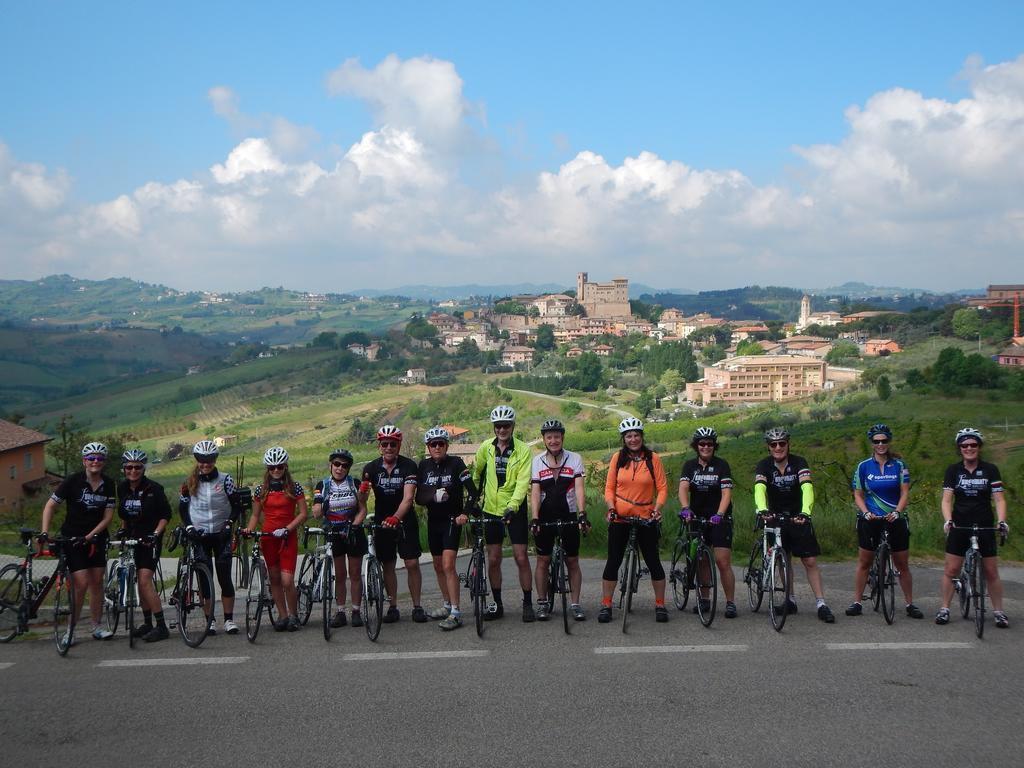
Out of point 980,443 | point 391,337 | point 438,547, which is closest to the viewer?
point 980,443

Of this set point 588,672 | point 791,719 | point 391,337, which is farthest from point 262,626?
point 391,337

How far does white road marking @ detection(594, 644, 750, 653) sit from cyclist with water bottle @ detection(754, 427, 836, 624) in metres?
1.23

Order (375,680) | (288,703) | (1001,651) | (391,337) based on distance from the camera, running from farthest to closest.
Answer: (391,337)
(1001,651)
(375,680)
(288,703)

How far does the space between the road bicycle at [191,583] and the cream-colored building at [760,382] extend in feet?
355

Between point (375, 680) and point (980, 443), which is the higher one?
point (980, 443)

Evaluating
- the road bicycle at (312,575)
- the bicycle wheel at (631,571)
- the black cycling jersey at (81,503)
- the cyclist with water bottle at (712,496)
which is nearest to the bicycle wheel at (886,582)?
the cyclist with water bottle at (712,496)

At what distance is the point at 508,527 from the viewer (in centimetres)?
839

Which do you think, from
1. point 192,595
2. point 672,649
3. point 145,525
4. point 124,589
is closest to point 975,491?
point 672,649

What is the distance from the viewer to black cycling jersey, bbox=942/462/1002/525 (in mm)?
7957

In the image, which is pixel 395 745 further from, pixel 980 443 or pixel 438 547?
pixel 980 443

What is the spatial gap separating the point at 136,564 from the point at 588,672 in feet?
13.6

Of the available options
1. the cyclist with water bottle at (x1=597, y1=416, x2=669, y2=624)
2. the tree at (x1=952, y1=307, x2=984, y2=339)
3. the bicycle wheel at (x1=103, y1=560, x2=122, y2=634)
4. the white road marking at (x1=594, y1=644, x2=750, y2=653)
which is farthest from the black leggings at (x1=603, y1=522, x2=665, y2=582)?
the tree at (x1=952, y1=307, x2=984, y2=339)

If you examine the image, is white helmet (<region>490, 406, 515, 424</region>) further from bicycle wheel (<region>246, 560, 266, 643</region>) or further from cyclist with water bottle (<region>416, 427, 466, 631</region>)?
bicycle wheel (<region>246, 560, 266, 643</region>)

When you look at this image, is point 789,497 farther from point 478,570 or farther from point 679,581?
point 478,570
